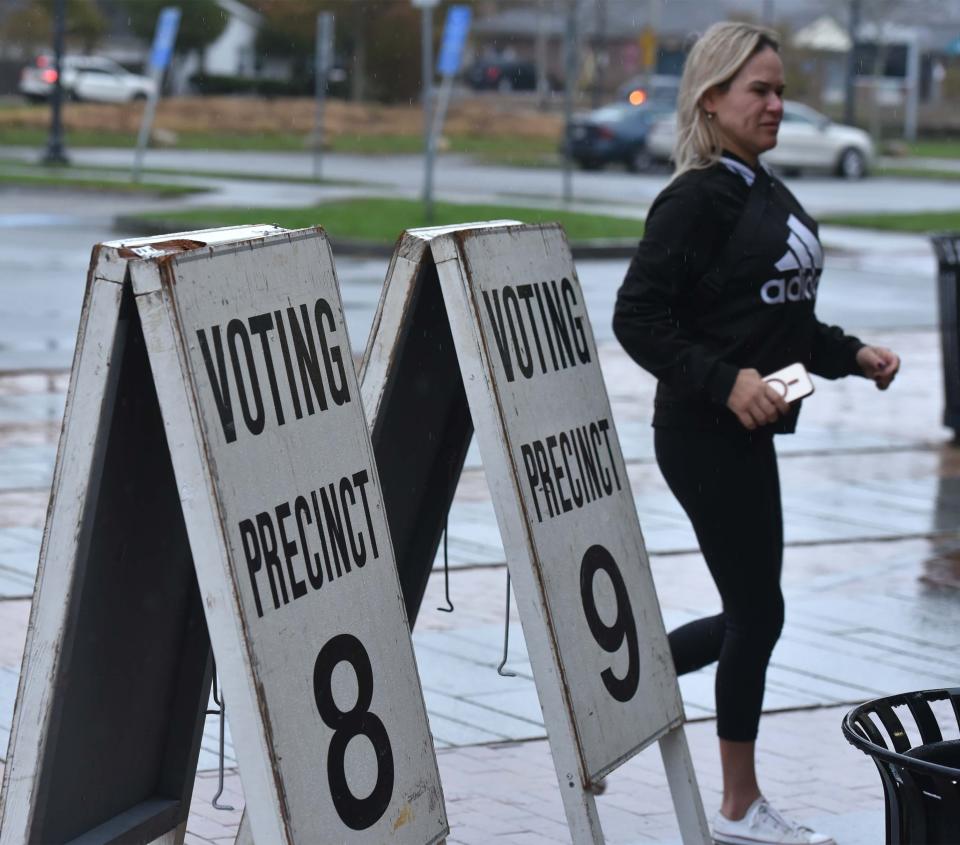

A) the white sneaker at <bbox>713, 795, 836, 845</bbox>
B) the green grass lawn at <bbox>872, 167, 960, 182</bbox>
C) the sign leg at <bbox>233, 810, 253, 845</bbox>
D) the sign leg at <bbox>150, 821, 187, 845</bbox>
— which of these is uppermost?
the sign leg at <bbox>233, 810, 253, 845</bbox>

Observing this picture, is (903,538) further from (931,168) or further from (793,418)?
(931,168)

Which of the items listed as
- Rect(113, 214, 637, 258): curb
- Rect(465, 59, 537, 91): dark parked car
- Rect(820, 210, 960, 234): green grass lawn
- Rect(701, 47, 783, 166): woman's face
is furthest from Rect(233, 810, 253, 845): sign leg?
Rect(465, 59, 537, 91): dark parked car

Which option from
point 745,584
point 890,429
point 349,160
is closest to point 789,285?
point 745,584

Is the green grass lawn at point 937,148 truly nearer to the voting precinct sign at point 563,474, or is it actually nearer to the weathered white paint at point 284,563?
the voting precinct sign at point 563,474

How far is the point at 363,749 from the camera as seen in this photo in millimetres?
3037

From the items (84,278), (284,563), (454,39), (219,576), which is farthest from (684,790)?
(454,39)

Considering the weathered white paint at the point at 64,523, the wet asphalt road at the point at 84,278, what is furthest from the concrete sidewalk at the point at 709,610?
the weathered white paint at the point at 64,523

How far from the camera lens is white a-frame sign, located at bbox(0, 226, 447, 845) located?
2732mm

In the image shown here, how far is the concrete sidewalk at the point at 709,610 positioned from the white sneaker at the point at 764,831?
0.39 feet

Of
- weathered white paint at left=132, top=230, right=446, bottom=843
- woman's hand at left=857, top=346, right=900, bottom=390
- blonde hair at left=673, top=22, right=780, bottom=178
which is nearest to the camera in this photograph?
weathered white paint at left=132, top=230, right=446, bottom=843

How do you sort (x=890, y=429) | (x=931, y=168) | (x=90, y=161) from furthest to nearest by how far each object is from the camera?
(x=931, y=168) → (x=90, y=161) → (x=890, y=429)

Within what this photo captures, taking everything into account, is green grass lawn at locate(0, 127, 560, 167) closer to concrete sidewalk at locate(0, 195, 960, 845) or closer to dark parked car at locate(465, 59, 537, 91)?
concrete sidewalk at locate(0, 195, 960, 845)

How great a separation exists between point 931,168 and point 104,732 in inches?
1665

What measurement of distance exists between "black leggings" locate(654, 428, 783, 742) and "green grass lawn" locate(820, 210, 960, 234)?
20.6m
